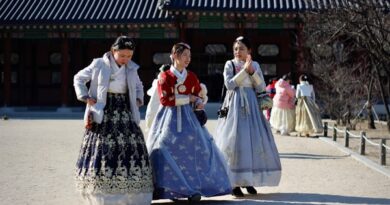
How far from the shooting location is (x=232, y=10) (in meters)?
23.3

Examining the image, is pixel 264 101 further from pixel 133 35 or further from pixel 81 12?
pixel 81 12

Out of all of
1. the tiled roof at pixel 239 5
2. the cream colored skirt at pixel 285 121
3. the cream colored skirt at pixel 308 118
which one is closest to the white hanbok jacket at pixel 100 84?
the cream colored skirt at pixel 308 118

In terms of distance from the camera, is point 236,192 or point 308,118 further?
point 308,118

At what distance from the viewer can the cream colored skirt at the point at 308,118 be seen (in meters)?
16.1

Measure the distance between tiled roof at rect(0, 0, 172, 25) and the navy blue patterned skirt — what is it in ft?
59.8

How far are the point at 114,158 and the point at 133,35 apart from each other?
19.8m

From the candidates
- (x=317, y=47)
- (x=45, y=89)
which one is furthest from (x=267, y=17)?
(x=45, y=89)

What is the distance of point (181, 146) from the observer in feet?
21.1

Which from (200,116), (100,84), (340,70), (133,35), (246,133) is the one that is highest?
(133,35)

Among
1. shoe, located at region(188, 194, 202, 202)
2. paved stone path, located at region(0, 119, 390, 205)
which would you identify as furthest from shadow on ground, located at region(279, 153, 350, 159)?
shoe, located at region(188, 194, 202, 202)

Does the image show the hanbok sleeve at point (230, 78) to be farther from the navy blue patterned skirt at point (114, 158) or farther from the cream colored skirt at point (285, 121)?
the cream colored skirt at point (285, 121)

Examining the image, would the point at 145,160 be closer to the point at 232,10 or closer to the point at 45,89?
the point at 232,10

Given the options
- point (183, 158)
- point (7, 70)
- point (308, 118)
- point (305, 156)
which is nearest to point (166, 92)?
point (183, 158)

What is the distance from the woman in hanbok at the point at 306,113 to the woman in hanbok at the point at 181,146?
9766mm
